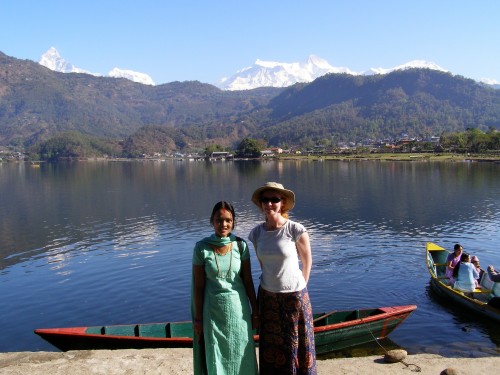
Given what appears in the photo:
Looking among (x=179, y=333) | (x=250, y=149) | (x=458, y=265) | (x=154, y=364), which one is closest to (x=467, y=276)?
(x=458, y=265)

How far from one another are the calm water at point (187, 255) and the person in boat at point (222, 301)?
9.36 meters

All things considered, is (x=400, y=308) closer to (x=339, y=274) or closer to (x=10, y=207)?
(x=339, y=274)

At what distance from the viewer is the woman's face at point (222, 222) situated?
18.9 feet

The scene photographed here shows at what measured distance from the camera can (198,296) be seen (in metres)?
5.77

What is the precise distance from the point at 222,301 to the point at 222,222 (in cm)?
96

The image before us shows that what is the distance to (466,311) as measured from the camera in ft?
51.2

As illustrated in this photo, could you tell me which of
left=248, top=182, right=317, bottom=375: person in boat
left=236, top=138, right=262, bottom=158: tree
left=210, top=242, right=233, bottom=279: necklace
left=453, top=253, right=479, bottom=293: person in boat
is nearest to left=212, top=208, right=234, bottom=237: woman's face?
left=210, top=242, right=233, bottom=279: necklace

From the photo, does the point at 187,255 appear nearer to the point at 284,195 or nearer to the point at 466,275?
the point at 466,275

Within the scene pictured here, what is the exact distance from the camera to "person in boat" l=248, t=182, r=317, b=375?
19.2 ft

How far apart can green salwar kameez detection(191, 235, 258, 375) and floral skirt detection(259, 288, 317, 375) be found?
12.4 inches

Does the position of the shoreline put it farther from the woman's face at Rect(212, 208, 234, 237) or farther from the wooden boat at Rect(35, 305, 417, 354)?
the woman's face at Rect(212, 208, 234, 237)

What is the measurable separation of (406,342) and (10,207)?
5023 centimetres

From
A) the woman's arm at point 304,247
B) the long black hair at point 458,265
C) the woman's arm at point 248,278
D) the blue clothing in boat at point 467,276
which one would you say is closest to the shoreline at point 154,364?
the woman's arm at point 248,278

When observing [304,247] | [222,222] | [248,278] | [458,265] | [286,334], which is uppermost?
[222,222]
